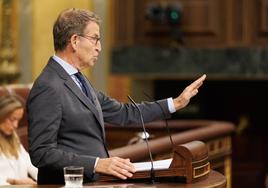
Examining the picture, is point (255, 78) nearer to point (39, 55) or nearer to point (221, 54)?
point (221, 54)

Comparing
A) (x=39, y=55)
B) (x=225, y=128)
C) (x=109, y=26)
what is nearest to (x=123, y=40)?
(x=109, y=26)

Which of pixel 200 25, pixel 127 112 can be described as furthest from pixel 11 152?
pixel 200 25

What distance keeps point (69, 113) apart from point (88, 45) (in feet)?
0.91

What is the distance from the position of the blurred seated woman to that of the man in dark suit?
1.69 meters

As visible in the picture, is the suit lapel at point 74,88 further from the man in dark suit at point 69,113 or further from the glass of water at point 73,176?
the glass of water at point 73,176

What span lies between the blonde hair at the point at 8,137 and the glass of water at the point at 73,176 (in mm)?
2077

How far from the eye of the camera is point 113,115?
349 centimetres

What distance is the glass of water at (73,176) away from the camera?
286cm

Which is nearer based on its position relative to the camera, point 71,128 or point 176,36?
point 71,128

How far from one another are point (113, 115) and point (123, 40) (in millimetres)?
6021

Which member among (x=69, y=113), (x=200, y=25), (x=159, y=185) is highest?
(x=69, y=113)

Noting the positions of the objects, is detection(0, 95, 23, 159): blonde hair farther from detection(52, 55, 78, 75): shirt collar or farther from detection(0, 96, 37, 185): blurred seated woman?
detection(52, 55, 78, 75): shirt collar

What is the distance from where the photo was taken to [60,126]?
3.08m

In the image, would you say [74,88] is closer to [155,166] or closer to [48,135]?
[48,135]
